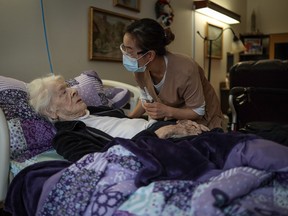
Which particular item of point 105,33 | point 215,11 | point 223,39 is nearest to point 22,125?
point 105,33

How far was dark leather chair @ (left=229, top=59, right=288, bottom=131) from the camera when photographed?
6.95 ft

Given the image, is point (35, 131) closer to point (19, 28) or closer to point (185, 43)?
point (19, 28)

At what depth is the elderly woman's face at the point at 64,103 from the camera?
1608 millimetres

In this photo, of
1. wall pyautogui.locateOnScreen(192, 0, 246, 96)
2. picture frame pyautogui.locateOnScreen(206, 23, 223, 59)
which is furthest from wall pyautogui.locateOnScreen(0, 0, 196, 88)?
picture frame pyautogui.locateOnScreen(206, 23, 223, 59)

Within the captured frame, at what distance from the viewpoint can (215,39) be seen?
4.32 meters

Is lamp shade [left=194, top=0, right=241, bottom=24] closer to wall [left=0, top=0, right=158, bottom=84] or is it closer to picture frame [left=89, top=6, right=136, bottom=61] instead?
picture frame [left=89, top=6, right=136, bottom=61]

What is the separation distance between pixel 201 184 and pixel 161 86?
104cm

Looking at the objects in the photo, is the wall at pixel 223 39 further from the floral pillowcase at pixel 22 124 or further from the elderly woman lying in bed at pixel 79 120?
the floral pillowcase at pixel 22 124

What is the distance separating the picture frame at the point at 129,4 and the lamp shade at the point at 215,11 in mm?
1126

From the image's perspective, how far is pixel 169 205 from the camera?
31.9 inches

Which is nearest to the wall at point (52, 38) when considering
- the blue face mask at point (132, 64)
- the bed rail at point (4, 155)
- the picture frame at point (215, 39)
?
the blue face mask at point (132, 64)

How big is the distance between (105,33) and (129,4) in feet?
1.36

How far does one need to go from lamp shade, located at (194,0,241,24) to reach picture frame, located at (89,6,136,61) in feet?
4.26

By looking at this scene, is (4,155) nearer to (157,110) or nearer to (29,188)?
(29,188)
